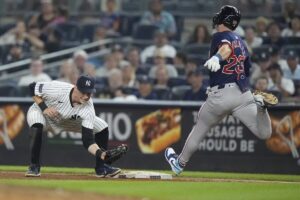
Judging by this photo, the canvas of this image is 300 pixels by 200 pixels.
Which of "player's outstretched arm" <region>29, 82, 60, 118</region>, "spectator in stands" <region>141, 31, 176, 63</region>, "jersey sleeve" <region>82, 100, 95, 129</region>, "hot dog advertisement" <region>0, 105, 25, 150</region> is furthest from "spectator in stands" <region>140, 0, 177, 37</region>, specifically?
"jersey sleeve" <region>82, 100, 95, 129</region>

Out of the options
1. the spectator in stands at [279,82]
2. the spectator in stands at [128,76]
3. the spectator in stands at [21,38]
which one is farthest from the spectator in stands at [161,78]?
the spectator in stands at [21,38]

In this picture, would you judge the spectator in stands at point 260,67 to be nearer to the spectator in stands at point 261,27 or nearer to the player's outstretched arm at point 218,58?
the spectator in stands at point 261,27

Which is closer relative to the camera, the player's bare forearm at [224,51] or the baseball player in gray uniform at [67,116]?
the player's bare forearm at [224,51]

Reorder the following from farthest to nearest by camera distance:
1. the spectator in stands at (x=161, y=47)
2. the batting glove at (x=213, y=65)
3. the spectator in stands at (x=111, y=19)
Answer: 1. the spectator in stands at (x=111, y=19)
2. the spectator in stands at (x=161, y=47)
3. the batting glove at (x=213, y=65)

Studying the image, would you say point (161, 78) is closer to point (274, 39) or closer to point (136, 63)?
point (136, 63)

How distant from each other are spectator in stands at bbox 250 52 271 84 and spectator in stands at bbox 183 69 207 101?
1041 mm

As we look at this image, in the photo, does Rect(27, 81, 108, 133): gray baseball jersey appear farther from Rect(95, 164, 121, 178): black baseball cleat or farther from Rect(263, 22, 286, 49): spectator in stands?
Rect(263, 22, 286, 49): spectator in stands

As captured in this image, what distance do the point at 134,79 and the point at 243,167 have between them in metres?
3.37

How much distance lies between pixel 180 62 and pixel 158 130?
274 centimetres

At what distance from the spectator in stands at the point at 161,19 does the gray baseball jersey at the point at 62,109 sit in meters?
7.16

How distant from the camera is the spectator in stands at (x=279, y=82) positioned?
16688 millimetres

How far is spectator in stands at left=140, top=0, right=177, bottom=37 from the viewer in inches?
771

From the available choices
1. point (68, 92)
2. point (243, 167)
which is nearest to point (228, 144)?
point (243, 167)

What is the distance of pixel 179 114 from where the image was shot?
15891mm
